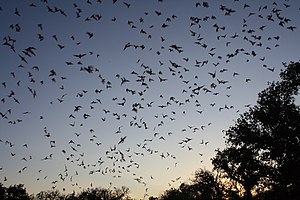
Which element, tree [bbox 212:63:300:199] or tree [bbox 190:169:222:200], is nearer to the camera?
tree [bbox 212:63:300:199]

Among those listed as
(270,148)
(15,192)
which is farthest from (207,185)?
(15,192)

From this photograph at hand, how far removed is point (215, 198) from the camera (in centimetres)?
5806

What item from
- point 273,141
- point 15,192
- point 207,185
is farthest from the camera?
point 15,192

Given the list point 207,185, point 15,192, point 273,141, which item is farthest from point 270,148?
point 15,192

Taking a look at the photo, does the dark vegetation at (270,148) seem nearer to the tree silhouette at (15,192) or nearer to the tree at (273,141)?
the tree at (273,141)

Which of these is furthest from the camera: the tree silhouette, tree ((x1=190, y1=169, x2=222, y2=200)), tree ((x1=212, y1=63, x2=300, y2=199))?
the tree silhouette

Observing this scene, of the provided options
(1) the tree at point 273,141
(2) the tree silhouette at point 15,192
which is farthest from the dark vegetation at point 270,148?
(2) the tree silhouette at point 15,192

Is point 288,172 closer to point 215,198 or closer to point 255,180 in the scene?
point 255,180

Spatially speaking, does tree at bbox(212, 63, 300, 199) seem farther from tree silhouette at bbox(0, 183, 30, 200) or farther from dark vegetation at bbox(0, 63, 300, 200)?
tree silhouette at bbox(0, 183, 30, 200)

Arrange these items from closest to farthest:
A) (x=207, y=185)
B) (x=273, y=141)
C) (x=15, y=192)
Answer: (x=273, y=141) < (x=207, y=185) < (x=15, y=192)

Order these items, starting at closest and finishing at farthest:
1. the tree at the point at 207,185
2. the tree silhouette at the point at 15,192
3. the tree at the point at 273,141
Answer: the tree at the point at 273,141 < the tree at the point at 207,185 < the tree silhouette at the point at 15,192

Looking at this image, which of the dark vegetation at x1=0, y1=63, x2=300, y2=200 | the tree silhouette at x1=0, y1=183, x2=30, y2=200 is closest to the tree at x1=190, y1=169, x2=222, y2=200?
the dark vegetation at x1=0, y1=63, x2=300, y2=200

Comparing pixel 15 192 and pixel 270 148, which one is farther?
pixel 15 192

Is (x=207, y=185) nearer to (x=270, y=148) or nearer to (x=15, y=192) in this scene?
(x=270, y=148)
